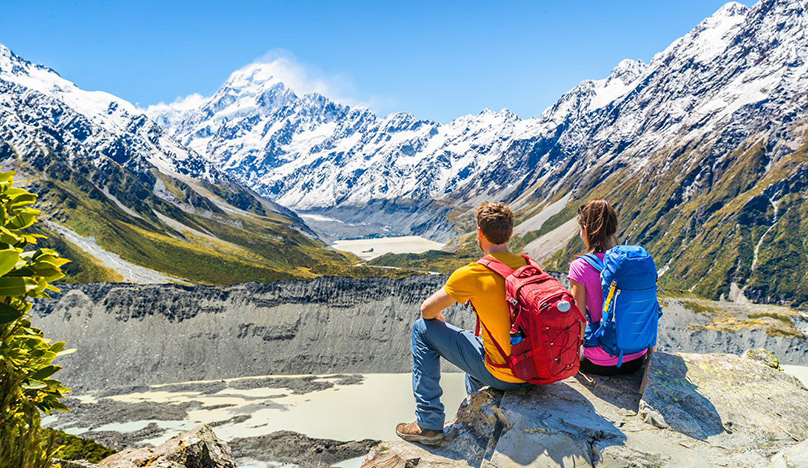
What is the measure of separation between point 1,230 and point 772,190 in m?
227

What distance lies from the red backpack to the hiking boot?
1.77 m

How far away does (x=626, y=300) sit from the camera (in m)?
7.16

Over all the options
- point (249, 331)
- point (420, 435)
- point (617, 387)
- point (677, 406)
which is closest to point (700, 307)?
point (249, 331)

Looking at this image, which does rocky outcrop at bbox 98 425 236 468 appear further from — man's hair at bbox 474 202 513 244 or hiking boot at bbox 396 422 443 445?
man's hair at bbox 474 202 513 244

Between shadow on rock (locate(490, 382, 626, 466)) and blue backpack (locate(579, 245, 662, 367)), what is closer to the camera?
shadow on rock (locate(490, 382, 626, 466))

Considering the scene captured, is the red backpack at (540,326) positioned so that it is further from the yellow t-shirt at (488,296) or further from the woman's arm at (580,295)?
the woman's arm at (580,295)

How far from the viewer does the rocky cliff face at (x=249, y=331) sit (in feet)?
207

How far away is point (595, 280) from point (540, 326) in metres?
2.12

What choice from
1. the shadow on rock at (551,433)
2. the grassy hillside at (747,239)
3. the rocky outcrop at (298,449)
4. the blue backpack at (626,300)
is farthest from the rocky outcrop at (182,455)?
the grassy hillside at (747,239)

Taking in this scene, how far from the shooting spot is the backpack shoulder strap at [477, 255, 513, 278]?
631 cm

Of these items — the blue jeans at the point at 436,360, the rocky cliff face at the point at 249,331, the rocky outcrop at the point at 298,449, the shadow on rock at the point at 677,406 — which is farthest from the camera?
the rocky cliff face at the point at 249,331

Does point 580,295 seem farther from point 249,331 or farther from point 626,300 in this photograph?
point 249,331

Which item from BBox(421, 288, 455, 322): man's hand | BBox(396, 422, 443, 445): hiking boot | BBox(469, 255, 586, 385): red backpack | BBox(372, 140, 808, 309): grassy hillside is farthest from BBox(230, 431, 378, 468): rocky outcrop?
BBox(372, 140, 808, 309): grassy hillside

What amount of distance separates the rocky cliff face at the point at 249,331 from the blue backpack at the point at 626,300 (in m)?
56.7
